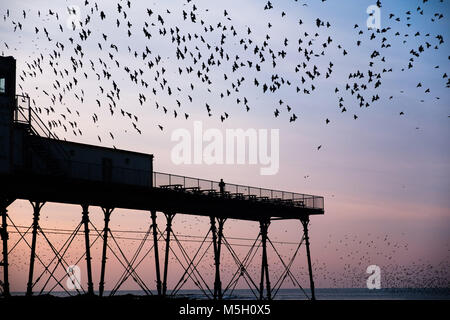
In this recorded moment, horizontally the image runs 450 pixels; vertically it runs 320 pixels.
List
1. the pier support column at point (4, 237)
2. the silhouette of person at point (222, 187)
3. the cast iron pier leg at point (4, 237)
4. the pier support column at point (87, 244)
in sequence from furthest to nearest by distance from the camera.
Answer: the silhouette of person at point (222, 187) < the pier support column at point (87, 244) < the pier support column at point (4, 237) < the cast iron pier leg at point (4, 237)

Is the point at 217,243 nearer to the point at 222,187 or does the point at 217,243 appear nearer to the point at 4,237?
the point at 222,187

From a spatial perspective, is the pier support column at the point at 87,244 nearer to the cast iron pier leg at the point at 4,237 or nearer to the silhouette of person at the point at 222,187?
the cast iron pier leg at the point at 4,237

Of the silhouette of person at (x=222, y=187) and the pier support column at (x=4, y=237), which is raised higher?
the silhouette of person at (x=222, y=187)

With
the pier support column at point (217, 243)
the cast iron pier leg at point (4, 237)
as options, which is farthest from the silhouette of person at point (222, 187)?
the cast iron pier leg at point (4, 237)

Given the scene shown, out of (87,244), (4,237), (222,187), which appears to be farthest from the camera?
(222,187)

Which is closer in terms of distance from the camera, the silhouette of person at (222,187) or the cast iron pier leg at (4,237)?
the cast iron pier leg at (4,237)

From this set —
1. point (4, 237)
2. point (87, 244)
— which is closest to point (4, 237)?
point (4, 237)
